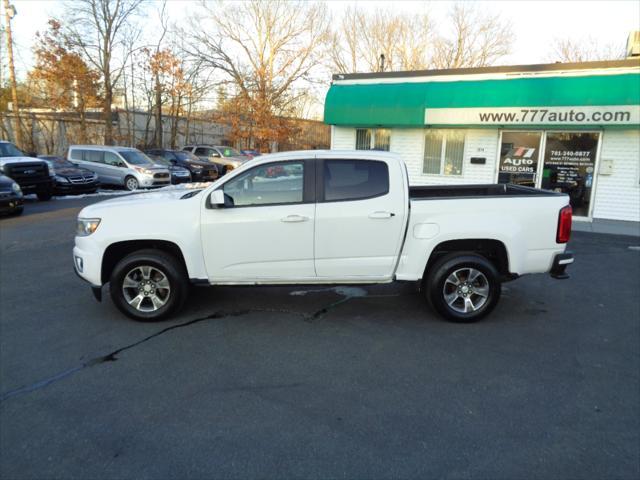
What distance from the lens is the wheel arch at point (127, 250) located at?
5.00 meters

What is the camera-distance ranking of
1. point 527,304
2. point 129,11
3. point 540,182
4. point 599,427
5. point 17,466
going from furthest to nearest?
point 129,11, point 540,182, point 527,304, point 599,427, point 17,466

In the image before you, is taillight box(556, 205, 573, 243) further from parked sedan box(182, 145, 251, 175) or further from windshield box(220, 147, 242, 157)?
windshield box(220, 147, 242, 157)

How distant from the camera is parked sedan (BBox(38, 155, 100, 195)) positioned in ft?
54.9

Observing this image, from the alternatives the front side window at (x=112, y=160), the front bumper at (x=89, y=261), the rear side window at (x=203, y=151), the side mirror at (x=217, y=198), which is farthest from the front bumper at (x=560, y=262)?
the rear side window at (x=203, y=151)

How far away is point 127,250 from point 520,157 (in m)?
12.1

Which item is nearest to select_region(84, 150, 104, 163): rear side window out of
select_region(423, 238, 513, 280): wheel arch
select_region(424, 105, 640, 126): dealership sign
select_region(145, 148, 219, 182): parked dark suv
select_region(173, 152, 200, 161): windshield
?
select_region(145, 148, 219, 182): parked dark suv

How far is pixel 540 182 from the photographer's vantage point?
44.2 feet

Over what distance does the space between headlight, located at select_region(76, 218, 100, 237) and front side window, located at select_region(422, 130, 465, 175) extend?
472 inches

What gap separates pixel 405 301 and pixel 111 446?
382cm

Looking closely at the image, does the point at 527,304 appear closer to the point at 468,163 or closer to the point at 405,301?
the point at 405,301

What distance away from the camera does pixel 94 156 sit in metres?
19.5

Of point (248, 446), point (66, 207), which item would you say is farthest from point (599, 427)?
point (66, 207)

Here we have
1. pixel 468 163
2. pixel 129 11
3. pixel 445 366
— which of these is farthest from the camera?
pixel 129 11

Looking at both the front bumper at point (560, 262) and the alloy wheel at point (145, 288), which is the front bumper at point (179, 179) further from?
the front bumper at point (560, 262)
